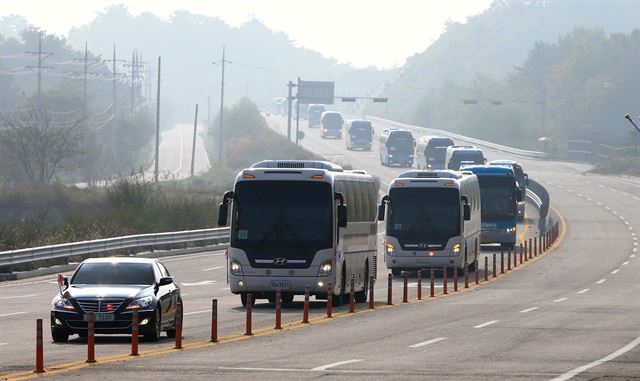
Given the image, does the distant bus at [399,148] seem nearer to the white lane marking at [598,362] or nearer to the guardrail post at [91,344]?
the white lane marking at [598,362]

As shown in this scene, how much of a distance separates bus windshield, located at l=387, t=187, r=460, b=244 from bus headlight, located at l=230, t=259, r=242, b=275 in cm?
1476

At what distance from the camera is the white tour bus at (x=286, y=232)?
3162cm

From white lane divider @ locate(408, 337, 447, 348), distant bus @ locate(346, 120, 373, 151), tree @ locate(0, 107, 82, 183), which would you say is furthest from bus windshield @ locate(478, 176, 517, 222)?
distant bus @ locate(346, 120, 373, 151)

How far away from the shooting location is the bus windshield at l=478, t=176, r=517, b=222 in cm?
6162

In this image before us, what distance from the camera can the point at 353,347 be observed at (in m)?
22.8

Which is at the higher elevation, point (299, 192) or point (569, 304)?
point (299, 192)

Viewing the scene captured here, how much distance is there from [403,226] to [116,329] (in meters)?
23.8

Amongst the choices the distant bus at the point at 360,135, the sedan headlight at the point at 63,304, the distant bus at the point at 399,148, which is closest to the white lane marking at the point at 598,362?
the sedan headlight at the point at 63,304

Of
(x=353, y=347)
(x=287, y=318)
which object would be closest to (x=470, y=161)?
(x=287, y=318)

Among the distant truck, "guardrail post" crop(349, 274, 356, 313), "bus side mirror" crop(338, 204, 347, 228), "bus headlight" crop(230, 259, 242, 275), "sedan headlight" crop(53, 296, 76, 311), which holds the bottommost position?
the distant truck

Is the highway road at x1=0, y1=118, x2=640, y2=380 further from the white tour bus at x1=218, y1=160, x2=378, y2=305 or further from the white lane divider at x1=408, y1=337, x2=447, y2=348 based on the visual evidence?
the white tour bus at x1=218, y1=160, x2=378, y2=305

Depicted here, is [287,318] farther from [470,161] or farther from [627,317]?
[470,161]

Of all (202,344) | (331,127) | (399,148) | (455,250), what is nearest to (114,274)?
(202,344)

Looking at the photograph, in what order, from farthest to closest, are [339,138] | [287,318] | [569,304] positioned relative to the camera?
[339,138] → [569,304] → [287,318]
